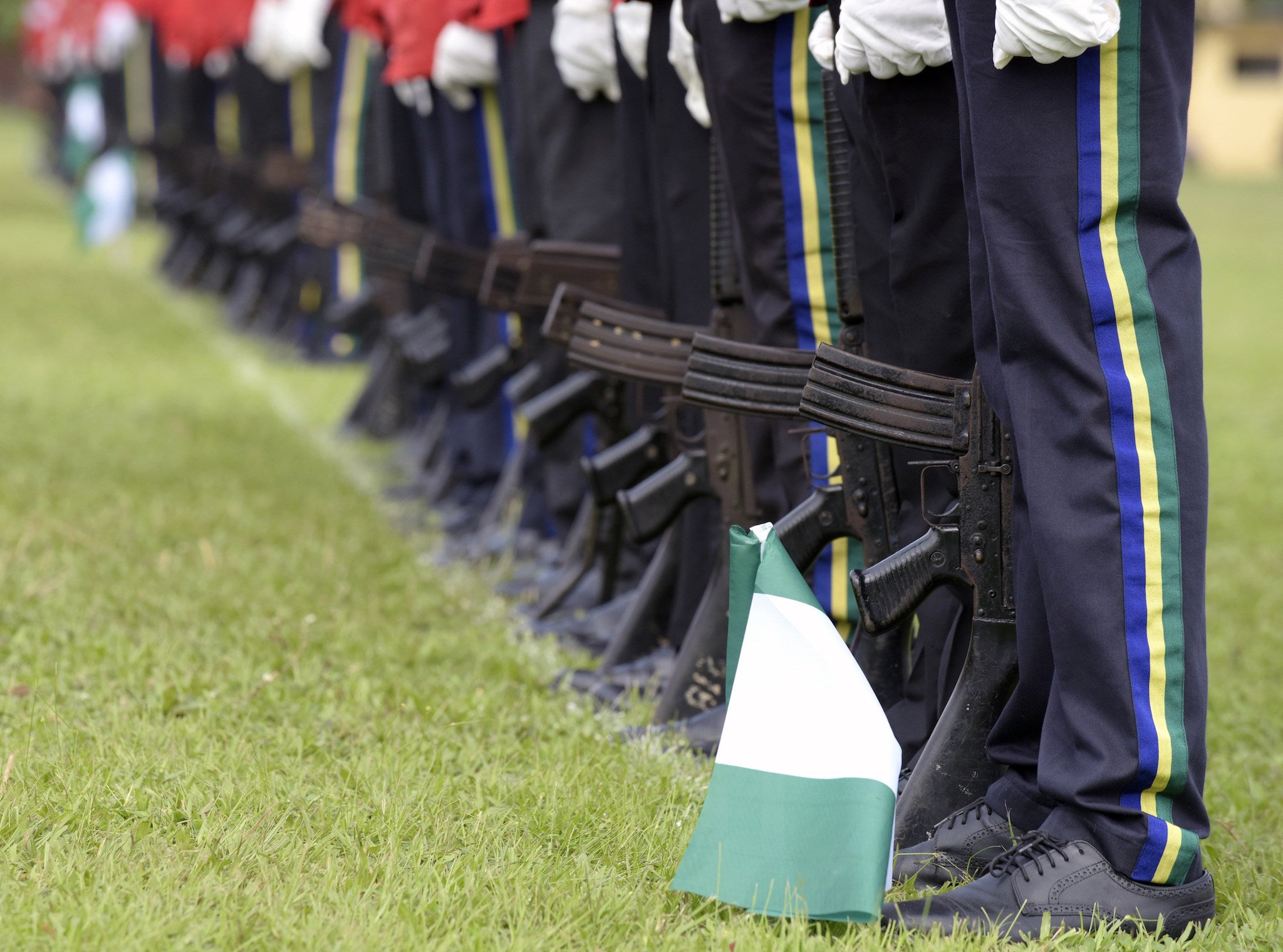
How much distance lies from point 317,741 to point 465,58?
249cm

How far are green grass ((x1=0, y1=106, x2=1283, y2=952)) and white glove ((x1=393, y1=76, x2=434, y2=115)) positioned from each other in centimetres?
128

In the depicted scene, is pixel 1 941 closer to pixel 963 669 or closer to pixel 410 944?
pixel 410 944

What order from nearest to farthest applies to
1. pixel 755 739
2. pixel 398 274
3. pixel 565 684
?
1. pixel 755 739
2. pixel 565 684
3. pixel 398 274

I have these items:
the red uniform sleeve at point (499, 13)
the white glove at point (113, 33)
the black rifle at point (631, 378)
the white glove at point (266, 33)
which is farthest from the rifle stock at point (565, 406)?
the white glove at point (113, 33)

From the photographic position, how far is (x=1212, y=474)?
596 cm

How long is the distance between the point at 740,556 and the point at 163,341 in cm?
752

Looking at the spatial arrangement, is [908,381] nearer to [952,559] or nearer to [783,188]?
[952,559]

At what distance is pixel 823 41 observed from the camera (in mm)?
2652

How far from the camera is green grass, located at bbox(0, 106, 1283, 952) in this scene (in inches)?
86.4

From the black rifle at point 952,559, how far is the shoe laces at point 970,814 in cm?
3

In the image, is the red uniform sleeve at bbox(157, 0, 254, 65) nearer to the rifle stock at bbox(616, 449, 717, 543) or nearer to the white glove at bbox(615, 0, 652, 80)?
the white glove at bbox(615, 0, 652, 80)

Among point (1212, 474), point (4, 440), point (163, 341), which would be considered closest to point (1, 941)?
point (4, 440)

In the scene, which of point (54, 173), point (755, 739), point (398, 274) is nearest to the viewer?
point (755, 739)

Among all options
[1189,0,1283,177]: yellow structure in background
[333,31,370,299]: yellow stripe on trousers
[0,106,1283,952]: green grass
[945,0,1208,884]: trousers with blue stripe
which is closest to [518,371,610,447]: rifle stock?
[0,106,1283,952]: green grass
